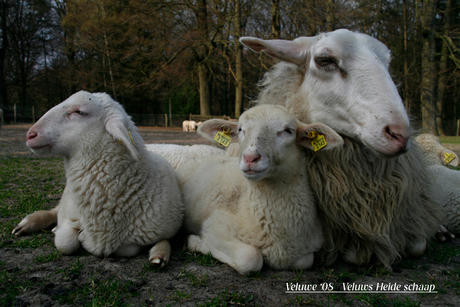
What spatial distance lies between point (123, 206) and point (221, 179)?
3.21ft

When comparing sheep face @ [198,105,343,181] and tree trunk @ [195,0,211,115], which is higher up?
tree trunk @ [195,0,211,115]

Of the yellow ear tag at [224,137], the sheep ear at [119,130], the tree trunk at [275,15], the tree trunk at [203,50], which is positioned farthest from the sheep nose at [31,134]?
the tree trunk at [203,50]

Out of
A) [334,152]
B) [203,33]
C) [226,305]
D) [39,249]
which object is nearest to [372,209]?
[334,152]

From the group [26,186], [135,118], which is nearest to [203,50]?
[135,118]

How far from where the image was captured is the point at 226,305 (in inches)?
79.2

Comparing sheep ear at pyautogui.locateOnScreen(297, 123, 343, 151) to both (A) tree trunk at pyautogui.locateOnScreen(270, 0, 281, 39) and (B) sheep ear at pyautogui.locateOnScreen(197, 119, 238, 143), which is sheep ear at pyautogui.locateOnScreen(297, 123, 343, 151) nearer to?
(B) sheep ear at pyautogui.locateOnScreen(197, 119, 238, 143)

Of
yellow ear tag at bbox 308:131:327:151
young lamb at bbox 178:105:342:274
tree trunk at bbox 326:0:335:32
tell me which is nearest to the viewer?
young lamb at bbox 178:105:342:274

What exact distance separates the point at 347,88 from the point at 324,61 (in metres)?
0.33

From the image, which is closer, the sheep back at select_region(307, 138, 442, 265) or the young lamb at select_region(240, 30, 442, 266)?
the young lamb at select_region(240, 30, 442, 266)

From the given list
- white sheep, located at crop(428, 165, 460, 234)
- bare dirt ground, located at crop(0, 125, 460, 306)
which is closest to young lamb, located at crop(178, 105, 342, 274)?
bare dirt ground, located at crop(0, 125, 460, 306)

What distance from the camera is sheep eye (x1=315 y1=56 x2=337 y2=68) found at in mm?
2730

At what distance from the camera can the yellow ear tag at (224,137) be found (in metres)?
3.03

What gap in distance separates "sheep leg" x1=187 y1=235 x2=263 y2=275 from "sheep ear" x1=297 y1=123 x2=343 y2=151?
38.0 inches

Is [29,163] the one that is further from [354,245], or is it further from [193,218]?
[354,245]
